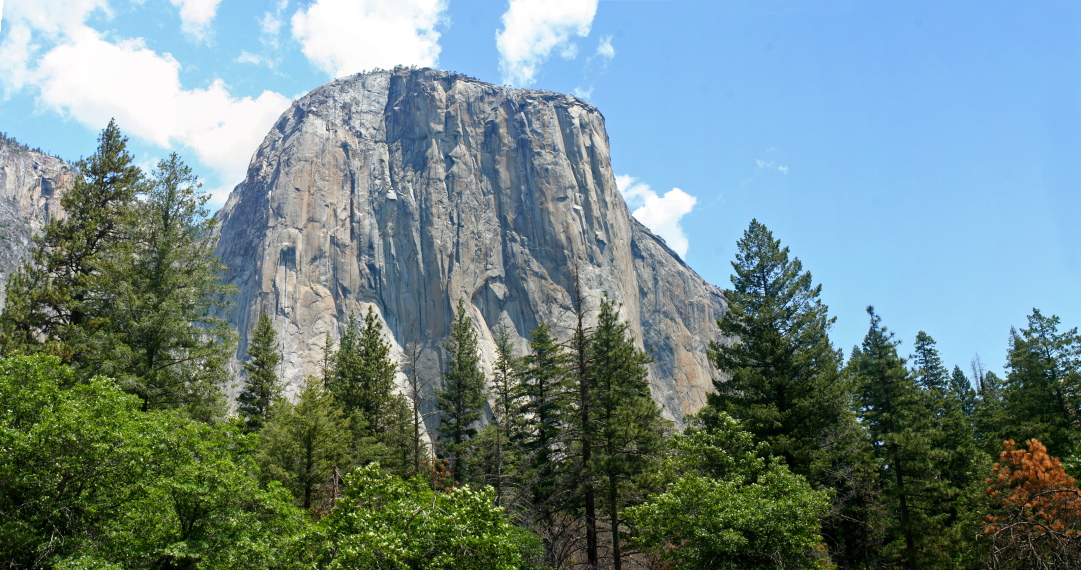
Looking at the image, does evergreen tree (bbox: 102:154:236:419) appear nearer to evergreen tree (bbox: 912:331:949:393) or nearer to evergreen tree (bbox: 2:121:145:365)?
evergreen tree (bbox: 2:121:145:365)

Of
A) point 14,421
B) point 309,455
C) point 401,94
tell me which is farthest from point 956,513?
point 401,94

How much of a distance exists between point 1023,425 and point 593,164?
81673 mm

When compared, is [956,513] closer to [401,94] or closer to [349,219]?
[349,219]

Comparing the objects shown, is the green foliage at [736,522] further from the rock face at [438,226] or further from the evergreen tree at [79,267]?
the rock face at [438,226]

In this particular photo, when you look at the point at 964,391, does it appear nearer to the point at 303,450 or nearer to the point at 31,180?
the point at 303,450

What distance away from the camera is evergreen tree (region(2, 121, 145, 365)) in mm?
19359

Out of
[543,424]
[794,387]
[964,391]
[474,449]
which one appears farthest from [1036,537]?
[964,391]

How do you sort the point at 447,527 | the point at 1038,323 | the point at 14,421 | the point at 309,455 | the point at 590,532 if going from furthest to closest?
the point at 1038,323
the point at 309,455
the point at 590,532
the point at 14,421
the point at 447,527

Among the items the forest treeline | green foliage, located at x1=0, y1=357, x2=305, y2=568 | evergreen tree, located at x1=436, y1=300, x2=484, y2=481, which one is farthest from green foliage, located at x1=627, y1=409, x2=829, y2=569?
evergreen tree, located at x1=436, y1=300, x2=484, y2=481

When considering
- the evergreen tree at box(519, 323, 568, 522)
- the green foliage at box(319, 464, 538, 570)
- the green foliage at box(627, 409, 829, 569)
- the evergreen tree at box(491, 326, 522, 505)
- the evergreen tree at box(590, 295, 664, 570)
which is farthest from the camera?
the evergreen tree at box(491, 326, 522, 505)

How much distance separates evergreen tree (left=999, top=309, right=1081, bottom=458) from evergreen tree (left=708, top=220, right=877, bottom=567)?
7569 mm

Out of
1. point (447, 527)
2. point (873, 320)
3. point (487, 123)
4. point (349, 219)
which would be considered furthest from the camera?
point (487, 123)

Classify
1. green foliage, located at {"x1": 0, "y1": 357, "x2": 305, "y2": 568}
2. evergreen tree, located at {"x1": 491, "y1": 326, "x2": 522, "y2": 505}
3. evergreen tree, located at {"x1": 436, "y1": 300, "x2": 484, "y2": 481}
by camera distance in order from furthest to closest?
evergreen tree, located at {"x1": 436, "y1": 300, "x2": 484, "y2": 481}
evergreen tree, located at {"x1": 491, "y1": 326, "x2": 522, "y2": 505}
green foliage, located at {"x1": 0, "y1": 357, "x2": 305, "y2": 568}

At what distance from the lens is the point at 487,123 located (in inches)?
3994
